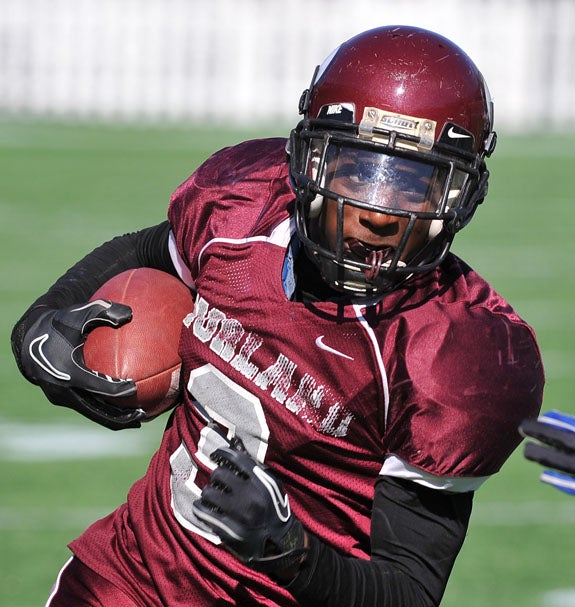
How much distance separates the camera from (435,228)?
97.1 inches

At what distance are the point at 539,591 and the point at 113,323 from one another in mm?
2216

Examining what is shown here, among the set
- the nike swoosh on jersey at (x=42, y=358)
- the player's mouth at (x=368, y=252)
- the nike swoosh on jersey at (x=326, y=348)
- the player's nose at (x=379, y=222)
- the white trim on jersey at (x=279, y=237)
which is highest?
the player's nose at (x=379, y=222)

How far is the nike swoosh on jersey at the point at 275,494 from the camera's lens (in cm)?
215

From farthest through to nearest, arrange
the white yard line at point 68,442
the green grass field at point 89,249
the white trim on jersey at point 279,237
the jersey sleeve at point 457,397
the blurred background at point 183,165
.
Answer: the white yard line at point 68,442
the blurred background at point 183,165
the green grass field at point 89,249
the white trim on jersey at point 279,237
the jersey sleeve at point 457,397

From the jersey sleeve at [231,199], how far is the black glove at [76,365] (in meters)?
0.21

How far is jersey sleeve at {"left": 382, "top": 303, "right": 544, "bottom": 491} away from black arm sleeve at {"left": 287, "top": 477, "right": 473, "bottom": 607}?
0.16ft

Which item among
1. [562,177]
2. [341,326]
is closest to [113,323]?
[341,326]

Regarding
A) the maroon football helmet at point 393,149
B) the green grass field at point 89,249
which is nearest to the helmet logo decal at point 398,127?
the maroon football helmet at point 393,149

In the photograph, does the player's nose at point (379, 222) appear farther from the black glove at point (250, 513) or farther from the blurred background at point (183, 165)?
the blurred background at point (183, 165)

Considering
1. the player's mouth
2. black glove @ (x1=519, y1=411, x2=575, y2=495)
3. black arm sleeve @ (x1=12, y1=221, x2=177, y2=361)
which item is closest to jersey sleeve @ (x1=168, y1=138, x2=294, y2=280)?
black arm sleeve @ (x1=12, y1=221, x2=177, y2=361)

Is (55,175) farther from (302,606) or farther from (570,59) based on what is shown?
(302,606)

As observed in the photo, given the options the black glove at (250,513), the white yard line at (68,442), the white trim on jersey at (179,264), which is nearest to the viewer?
the black glove at (250,513)

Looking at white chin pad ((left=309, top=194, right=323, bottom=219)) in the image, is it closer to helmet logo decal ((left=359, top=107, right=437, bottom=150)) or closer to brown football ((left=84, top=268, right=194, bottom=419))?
helmet logo decal ((left=359, top=107, right=437, bottom=150))

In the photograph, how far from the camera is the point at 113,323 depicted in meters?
2.72
